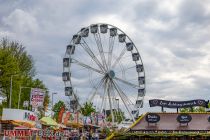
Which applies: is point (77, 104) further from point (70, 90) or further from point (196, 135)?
point (196, 135)

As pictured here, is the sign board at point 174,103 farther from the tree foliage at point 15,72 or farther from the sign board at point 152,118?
the tree foliage at point 15,72

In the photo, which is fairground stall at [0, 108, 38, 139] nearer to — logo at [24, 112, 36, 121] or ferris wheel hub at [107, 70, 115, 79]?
logo at [24, 112, 36, 121]

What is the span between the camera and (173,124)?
1881 inches

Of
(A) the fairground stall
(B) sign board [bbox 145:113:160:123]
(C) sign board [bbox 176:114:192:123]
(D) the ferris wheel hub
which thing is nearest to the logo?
(A) the fairground stall

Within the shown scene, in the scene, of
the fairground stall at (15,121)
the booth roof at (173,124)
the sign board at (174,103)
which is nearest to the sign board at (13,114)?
the fairground stall at (15,121)

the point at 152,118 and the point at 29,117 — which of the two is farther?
the point at 29,117

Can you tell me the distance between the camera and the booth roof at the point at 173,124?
153ft

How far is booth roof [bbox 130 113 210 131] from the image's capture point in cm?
4656

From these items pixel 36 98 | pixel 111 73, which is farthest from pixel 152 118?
pixel 111 73

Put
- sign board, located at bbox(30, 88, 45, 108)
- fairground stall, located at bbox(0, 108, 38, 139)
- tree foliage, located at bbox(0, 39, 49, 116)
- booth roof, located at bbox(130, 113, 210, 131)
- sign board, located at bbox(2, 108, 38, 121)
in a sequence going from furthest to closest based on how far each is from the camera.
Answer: tree foliage, located at bbox(0, 39, 49, 116), booth roof, located at bbox(130, 113, 210, 131), sign board, located at bbox(30, 88, 45, 108), sign board, located at bbox(2, 108, 38, 121), fairground stall, located at bbox(0, 108, 38, 139)

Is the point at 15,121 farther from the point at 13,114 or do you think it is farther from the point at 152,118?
the point at 152,118

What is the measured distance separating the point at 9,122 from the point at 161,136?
592 inches

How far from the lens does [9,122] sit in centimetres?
4272

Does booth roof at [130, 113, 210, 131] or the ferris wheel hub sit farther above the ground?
the ferris wheel hub
